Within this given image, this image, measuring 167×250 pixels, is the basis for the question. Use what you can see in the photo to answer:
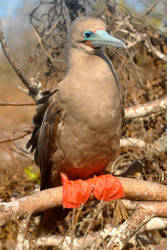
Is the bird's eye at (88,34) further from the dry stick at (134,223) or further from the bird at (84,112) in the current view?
the dry stick at (134,223)

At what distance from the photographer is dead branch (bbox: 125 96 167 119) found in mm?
4086

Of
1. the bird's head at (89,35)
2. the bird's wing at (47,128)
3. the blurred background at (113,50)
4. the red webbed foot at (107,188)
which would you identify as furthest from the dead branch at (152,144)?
the bird's head at (89,35)

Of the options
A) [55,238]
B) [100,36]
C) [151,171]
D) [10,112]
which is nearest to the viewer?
[100,36]

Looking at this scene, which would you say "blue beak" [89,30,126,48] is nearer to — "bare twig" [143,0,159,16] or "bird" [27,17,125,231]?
"bird" [27,17,125,231]

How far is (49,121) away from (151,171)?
5.93ft

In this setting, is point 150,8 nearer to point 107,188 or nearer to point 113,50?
point 113,50

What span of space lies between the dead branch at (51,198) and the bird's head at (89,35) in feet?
3.84

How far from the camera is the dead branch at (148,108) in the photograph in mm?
4086

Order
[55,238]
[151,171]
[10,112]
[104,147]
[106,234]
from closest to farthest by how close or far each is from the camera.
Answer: [106,234] → [104,147] → [55,238] → [151,171] → [10,112]

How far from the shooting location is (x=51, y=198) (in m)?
3.15

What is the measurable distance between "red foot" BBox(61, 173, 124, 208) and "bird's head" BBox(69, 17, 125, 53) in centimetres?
115

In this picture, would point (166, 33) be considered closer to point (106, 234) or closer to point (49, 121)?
point (49, 121)

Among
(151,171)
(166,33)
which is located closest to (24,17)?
(166,33)

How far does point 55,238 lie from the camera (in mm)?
4281
